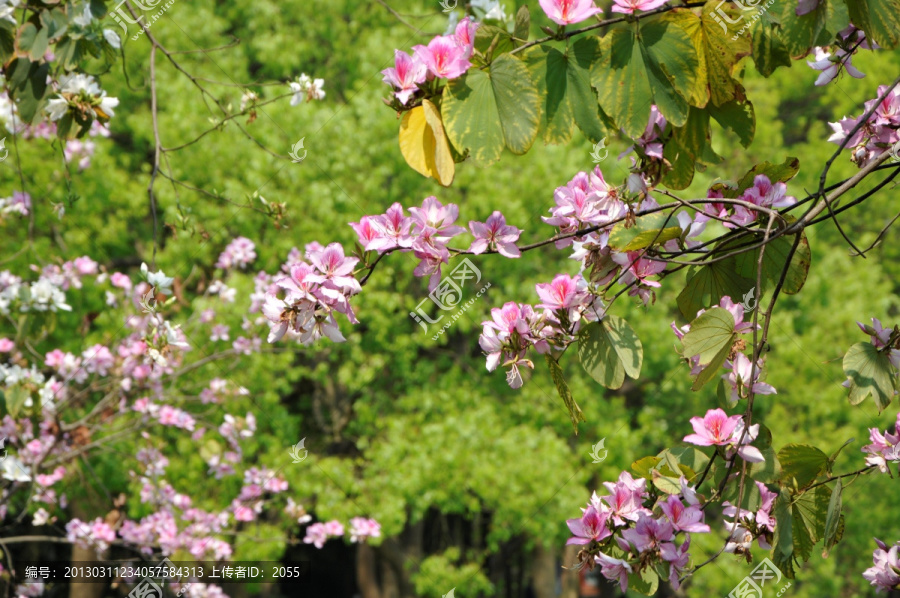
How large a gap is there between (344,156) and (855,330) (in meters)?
6.78

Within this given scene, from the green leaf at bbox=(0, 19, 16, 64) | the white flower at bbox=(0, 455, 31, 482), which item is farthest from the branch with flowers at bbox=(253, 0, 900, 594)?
the white flower at bbox=(0, 455, 31, 482)

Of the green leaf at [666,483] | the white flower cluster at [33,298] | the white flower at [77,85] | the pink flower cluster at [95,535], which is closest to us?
the green leaf at [666,483]

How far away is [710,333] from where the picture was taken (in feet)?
5.95

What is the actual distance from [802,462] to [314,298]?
4.15ft

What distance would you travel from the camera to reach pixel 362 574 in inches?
512

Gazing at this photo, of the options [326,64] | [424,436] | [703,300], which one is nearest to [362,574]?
[424,436]

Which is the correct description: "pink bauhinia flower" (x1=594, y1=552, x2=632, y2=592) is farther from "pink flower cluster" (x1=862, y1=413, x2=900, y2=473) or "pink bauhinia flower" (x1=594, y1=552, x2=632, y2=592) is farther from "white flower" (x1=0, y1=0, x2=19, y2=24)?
"white flower" (x1=0, y1=0, x2=19, y2=24)

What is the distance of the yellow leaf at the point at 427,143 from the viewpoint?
5.30 feet

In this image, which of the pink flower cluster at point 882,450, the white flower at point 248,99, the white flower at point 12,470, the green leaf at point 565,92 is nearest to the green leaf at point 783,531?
the pink flower cluster at point 882,450

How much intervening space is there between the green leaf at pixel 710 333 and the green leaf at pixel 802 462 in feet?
1.37

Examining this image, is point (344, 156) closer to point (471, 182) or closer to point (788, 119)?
point (471, 182)

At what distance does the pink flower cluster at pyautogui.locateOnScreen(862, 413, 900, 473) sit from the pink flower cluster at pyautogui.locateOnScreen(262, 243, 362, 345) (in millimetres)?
1419

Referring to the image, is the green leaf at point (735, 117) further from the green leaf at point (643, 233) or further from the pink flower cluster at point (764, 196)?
the green leaf at point (643, 233)

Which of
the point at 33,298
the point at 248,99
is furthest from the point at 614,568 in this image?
the point at 33,298
